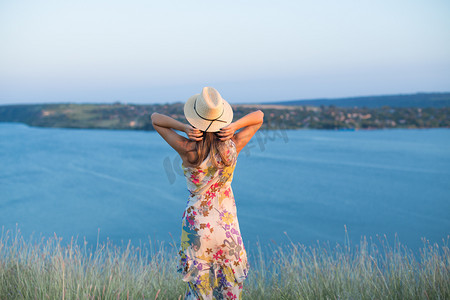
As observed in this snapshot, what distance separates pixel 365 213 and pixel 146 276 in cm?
996

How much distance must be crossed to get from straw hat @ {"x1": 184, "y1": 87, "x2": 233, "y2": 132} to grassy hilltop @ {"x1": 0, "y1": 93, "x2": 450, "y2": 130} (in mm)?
16648

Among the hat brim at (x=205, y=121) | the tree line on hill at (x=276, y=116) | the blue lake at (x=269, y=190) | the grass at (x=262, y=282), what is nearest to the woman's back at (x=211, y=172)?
the hat brim at (x=205, y=121)

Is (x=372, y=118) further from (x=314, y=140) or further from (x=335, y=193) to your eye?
(x=335, y=193)

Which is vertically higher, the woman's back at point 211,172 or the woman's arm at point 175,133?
the woman's arm at point 175,133

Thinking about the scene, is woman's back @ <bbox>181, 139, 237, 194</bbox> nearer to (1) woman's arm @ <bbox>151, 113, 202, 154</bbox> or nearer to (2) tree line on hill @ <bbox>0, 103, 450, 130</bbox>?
(1) woman's arm @ <bbox>151, 113, 202, 154</bbox>

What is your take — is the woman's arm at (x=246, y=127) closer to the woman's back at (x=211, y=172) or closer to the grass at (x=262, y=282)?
the woman's back at (x=211, y=172)

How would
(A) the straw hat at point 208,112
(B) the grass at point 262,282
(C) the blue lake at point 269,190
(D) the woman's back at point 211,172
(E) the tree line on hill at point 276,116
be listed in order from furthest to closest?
1. (E) the tree line on hill at point 276,116
2. (C) the blue lake at point 269,190
3. (B) the grass at point 262,282
4. (D) the woman's back at point 211,172
5. (A) the straw hat at point 208,112

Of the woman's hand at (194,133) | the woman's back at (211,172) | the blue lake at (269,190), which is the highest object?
the woman's hand at (194,133)

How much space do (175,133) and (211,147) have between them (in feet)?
0.71

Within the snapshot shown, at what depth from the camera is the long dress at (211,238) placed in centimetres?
211

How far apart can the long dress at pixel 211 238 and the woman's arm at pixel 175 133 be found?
0.16 m

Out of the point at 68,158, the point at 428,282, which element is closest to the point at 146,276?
Answer: the point at 428,282

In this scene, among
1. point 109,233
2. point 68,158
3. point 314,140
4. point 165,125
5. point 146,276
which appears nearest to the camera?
point 165,125

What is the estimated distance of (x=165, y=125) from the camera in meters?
2.04
